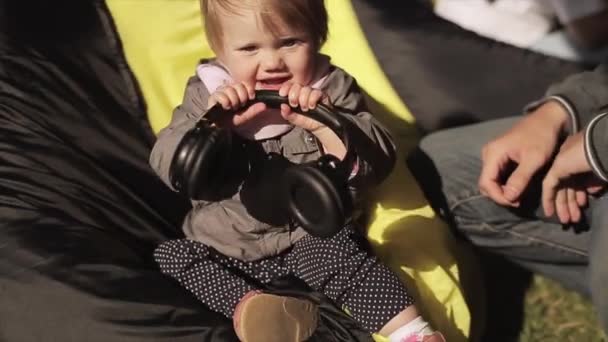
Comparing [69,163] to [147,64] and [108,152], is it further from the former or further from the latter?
[147,64]

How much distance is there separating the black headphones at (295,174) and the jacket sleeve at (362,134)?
6 centimetres

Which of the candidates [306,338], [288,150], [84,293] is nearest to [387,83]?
[288,150]

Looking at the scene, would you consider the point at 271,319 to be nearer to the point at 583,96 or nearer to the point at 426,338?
the point at 426,338

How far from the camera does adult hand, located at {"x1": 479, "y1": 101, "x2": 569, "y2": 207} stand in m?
1.55

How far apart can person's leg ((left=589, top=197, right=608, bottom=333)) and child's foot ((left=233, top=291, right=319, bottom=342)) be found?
458 mm

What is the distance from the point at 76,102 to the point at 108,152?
0.43 ft

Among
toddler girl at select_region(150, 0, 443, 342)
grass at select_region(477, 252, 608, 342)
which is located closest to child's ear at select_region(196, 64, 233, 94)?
toddler girl at select_region(150, 0, 443, 342)

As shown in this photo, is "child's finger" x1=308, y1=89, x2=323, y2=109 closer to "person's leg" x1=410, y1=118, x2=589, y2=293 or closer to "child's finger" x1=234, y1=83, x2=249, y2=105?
"child's finger" x1=234, y1=83, x2=249, y2=105

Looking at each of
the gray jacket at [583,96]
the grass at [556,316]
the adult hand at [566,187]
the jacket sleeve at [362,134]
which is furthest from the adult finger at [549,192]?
the grass at [556,316]

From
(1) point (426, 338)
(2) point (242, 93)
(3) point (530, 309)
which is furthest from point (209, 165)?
(3) point (530, 309)

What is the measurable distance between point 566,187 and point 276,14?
0.60 m

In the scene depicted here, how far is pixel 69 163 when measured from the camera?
63.3 inches

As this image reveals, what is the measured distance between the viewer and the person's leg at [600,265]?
137cm

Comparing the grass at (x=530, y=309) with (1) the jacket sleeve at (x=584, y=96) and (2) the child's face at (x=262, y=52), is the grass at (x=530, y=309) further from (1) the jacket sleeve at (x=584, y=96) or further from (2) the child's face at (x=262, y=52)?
(2) the child's face at (x=262, y=52)
